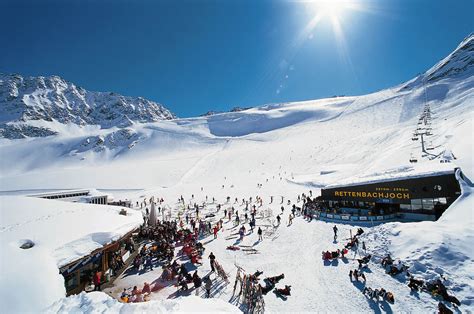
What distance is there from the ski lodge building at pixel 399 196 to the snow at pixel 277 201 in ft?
2.61

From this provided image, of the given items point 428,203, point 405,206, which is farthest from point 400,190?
point 428,203

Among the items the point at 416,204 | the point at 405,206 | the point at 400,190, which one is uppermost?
the point at 400,190

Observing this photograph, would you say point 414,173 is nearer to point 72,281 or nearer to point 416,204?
point 416,204

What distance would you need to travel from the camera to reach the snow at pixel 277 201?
9070 mm

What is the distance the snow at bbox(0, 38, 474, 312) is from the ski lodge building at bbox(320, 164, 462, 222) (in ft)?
2.61

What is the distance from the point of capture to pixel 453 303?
32.8 ft

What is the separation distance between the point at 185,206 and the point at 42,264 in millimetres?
29406

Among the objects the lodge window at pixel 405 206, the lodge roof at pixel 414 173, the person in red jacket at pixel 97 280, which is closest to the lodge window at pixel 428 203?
the lodge window at pixel 405 206

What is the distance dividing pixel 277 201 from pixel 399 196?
1617 centimetres

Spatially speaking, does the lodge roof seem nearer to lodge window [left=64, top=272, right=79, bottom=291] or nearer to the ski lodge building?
the ski lodge building

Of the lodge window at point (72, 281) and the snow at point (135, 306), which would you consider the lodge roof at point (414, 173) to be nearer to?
the snow at point (135, 306)

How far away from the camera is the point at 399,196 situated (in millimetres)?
22812

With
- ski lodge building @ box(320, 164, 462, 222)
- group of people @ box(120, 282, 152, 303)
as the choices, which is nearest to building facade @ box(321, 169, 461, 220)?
ski lodge building @ box(320, 164, 462, 222)

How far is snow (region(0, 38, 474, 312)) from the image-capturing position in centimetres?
907
